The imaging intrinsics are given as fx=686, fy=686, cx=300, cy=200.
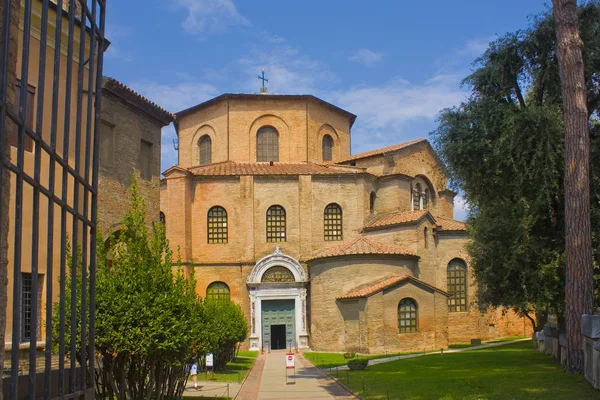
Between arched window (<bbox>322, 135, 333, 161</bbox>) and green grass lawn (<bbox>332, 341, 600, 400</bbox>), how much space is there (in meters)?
18.0

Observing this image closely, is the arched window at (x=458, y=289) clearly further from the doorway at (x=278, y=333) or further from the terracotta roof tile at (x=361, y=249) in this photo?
the doorway at (x=278, y=333)

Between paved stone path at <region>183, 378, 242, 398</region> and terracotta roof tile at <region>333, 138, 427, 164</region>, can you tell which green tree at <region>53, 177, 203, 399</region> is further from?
terracotta roof tile at <region>333, 138, 427, 164</region>

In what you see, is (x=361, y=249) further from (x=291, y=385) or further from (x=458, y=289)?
(x=291, y=385)

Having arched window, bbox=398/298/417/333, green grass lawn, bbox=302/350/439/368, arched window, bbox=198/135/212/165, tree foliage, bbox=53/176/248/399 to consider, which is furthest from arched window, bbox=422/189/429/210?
tree foliage, bbox=53/176/248/399

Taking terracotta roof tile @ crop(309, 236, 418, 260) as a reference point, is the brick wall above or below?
above

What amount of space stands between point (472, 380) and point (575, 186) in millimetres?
5499

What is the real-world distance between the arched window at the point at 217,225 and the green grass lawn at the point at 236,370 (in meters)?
6.21

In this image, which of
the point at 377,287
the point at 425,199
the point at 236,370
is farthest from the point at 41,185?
the point at 425,199

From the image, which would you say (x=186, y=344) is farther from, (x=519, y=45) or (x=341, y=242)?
(x=341, y=242)

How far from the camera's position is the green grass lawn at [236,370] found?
2175cm

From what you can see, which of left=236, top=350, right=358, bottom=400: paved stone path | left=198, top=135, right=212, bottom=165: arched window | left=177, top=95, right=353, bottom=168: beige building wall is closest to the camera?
left=236, top=350, right=358, bottom=400: paved stone path

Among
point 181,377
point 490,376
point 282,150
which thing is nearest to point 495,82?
point 490,376

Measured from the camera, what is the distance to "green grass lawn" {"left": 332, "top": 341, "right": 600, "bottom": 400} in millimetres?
13875

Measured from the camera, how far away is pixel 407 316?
104 feet
